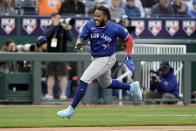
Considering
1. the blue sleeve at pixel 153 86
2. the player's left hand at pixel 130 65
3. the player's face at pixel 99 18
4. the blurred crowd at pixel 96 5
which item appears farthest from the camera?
the blurred crowd at pixel 96 5

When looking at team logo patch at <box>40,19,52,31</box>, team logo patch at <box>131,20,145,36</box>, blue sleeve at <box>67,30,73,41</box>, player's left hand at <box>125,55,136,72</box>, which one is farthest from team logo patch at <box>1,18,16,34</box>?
player's left hand at <box>125,55,136,72</box>

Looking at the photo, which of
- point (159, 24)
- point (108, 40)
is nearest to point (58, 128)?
point (108, 40)

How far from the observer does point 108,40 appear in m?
9.70

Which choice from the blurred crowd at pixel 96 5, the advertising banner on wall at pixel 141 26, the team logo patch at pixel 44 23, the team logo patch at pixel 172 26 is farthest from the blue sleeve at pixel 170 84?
the team logo patch at pixel 44 23

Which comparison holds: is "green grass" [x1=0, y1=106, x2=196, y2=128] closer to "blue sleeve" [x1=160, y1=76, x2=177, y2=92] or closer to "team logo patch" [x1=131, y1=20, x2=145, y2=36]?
"blue sleeve" [x1=160, y1=76, x2=177, y2=92]

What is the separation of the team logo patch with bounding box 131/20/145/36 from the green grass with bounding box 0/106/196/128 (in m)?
3.40

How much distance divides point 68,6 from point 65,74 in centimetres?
213

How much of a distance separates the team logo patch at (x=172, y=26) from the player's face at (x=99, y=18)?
657cm

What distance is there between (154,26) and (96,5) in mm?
1902

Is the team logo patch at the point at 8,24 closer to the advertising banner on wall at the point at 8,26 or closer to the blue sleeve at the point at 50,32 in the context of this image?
the advertising banner on wall at the point at 8,26

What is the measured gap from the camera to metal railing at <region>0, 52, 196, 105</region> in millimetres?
13773

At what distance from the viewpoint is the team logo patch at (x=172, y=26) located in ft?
52.3

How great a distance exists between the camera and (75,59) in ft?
46.0

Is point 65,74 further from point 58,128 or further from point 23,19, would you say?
point 58,128
